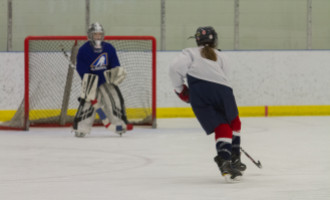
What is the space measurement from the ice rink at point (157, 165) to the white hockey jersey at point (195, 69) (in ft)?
2.12

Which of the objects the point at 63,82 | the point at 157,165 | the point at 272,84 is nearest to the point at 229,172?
the point at 157,165

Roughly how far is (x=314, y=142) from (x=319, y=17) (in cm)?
422

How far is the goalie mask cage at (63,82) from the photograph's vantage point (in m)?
9.90

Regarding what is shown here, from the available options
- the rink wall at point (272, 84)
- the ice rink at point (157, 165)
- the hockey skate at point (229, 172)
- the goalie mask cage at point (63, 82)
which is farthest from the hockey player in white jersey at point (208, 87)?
the rink wall at point (272, 84)

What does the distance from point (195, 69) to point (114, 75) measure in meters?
3.31

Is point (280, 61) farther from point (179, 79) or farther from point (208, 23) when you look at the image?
point (179, 79)

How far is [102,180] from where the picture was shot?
5.62 m

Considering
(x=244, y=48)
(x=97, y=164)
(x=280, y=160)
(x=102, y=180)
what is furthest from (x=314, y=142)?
(x=244, y=48)

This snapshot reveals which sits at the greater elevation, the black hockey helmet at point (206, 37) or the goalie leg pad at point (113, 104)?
the black hockey helmet at point (206, 37)

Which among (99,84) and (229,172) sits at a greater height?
(99,84)

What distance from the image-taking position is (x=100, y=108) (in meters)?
9.24

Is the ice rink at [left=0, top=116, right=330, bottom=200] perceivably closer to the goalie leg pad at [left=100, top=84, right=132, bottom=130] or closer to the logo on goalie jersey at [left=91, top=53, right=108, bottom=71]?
the goalie leg pad at [left=100, top=84, right=132, bottom=130]

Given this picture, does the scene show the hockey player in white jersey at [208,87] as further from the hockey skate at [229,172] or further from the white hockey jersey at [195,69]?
the hockey skate at [229,172]

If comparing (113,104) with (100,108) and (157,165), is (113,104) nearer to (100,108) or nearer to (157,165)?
(100,108)
